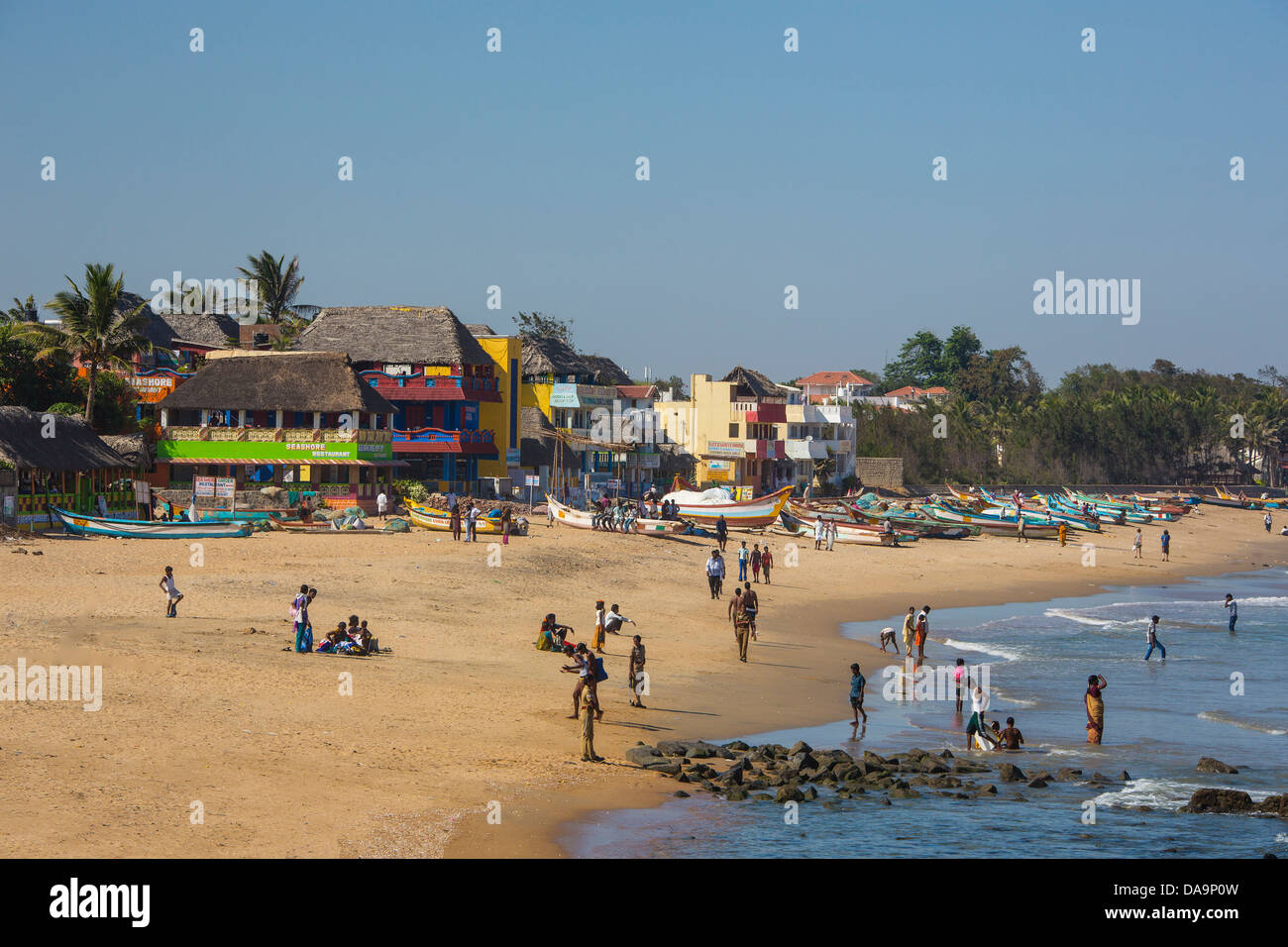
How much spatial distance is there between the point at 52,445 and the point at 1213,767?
36.9 metres

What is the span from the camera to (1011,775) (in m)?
20.0

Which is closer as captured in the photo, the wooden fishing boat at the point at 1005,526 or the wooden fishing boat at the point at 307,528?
the wooden fishing boat at the point at 307,528

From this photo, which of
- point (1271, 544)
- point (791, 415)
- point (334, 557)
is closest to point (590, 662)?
point (334, 557)

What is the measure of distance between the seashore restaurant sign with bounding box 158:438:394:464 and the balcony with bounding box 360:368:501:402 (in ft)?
27.9

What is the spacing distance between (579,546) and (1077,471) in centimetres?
7948

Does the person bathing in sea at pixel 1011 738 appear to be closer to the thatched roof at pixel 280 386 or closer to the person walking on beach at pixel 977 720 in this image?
the person walking on beach at pixel 977 720

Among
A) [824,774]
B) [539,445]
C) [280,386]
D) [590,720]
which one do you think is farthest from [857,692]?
[539,445]

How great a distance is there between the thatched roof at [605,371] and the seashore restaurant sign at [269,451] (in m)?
34.2

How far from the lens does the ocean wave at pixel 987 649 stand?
1271 inches

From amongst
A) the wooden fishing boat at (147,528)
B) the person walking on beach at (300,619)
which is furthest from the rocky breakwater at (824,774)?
the wooden fishing boat at (147,528)

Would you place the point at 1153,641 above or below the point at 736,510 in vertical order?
below

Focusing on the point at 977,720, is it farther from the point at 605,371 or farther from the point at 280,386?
the point at 605,371
